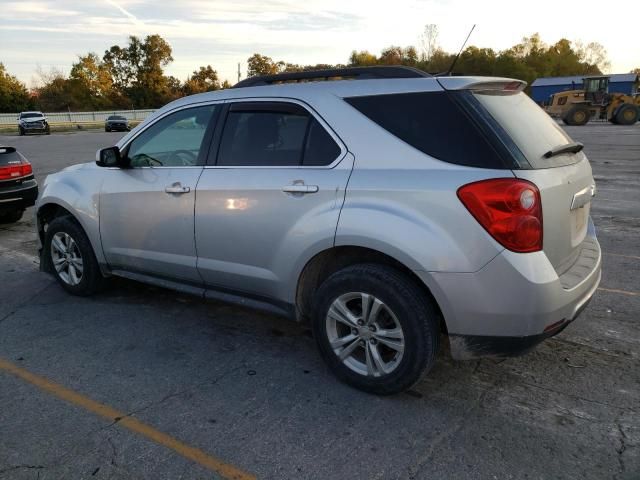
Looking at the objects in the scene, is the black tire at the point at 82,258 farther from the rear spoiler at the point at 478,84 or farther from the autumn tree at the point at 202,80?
the autumn tree at the point at 202,80

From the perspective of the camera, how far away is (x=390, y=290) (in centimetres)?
289

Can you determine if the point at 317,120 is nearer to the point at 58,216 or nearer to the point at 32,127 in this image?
the point at 58,216

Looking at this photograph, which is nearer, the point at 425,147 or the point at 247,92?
the point at 425,147

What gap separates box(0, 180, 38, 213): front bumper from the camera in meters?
7.43

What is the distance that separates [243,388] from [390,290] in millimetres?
1114

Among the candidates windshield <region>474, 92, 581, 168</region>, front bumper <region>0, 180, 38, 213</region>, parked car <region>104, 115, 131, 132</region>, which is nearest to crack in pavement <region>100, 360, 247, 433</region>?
windshield <region>474, 92, 581, 168</region>

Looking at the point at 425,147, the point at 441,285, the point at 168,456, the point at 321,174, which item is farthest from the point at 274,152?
the point at 168,456

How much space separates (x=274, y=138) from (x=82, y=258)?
2.32 metres

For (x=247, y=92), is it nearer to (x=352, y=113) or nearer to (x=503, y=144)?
(x=352, y=113)

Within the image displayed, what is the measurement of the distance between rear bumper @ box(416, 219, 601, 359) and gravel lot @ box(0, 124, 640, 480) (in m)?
0.44

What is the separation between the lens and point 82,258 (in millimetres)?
4676

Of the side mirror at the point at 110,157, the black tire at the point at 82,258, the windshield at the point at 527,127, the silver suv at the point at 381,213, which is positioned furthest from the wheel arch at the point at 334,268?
the black tire at the point at 82,258

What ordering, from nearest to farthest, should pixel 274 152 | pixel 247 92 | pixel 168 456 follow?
pixel 168 456 < pixel 274 152 < pixel 247 92

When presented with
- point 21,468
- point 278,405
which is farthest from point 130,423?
point 278,405
